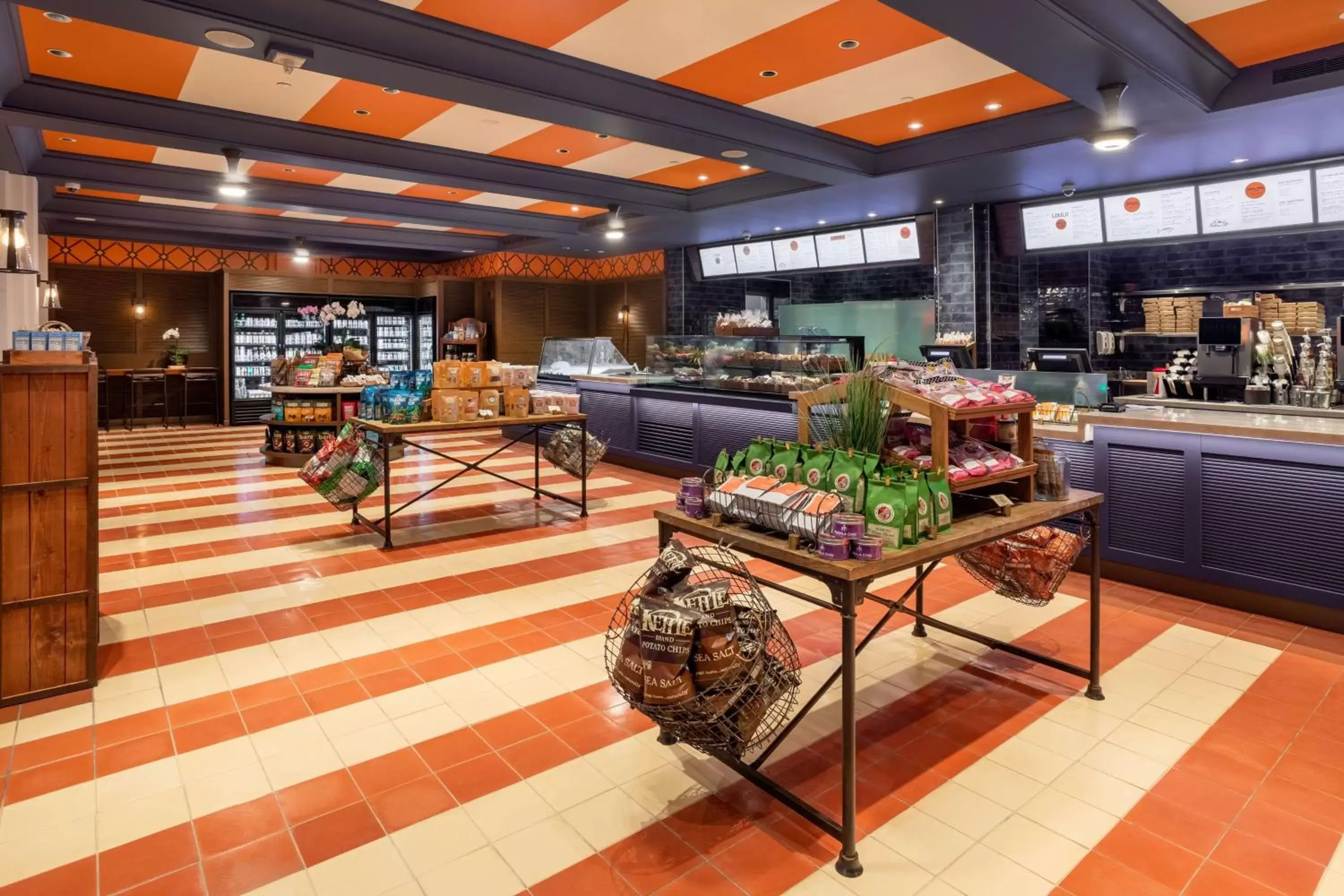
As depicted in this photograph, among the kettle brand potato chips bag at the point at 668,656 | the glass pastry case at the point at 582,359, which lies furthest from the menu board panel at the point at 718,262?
the kettle brand potato chips bag at the point at 668,656

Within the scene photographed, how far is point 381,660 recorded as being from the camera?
11.7ft

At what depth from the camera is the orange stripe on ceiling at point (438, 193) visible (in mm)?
8680

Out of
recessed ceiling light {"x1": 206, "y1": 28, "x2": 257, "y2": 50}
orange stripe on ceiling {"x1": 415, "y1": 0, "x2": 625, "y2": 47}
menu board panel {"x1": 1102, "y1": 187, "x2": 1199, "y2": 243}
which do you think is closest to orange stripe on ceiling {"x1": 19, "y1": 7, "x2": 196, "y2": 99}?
recessed ceiling light {"x1": 206, "y1": 28, "x2": 257, "y2": 50}

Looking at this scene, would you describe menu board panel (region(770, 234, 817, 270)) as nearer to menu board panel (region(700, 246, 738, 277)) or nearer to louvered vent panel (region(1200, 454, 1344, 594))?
menu board panel (region(700, 246, 738, 277))

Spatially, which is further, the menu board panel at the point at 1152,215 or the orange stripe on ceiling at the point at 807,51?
the menu board panel at the point at 1152,215

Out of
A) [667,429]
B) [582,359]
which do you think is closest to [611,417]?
[667,429]

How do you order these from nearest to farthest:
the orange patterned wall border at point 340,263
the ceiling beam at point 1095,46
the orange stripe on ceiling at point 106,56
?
1. the ceiling beam at point 1095,46
2. the orange stripe on ceiling at point 106,56
3. the orange patterned wall border at point 340,263

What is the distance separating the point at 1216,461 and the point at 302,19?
5.22 m

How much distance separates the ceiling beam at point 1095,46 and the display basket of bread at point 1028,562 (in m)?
2.30

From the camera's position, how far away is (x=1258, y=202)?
19.9 feet

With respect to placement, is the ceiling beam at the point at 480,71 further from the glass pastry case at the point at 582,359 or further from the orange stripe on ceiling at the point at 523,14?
the glass pastry case at the point at 582,359

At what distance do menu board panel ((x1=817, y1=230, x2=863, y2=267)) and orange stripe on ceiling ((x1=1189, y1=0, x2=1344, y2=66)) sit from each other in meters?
4.59

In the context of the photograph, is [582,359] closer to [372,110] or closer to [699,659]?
[372,110]

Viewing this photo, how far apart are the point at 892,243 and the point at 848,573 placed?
7.31 meters
